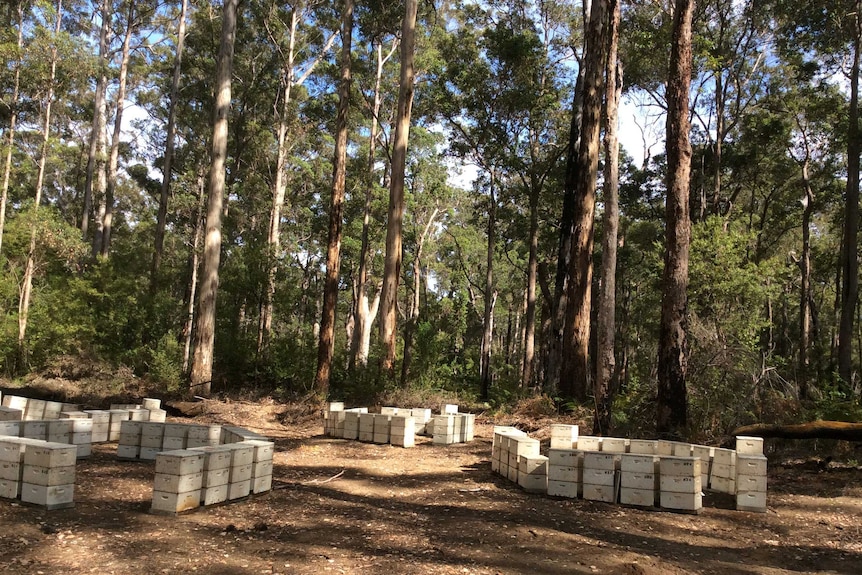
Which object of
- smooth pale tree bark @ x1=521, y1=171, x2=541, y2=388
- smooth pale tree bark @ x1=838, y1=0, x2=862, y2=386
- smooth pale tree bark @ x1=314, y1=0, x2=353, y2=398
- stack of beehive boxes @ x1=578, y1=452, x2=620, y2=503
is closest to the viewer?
stack of beehive boxes @ x1=578, y1=452, x2=620, y2=503

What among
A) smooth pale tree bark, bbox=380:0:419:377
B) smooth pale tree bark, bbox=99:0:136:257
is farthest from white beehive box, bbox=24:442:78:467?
smooth pale tree bark, bbox=99:0:136:257

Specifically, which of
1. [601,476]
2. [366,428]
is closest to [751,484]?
[601,476]

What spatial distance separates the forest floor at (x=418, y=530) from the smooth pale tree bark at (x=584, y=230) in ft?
20.0

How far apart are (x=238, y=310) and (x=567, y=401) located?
12.1 meters

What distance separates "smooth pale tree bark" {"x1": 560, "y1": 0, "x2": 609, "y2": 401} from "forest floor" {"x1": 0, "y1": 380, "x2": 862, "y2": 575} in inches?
241

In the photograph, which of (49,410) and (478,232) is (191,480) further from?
(478,232)

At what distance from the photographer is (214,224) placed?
53.2 ft

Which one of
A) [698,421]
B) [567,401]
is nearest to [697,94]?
[567,401]

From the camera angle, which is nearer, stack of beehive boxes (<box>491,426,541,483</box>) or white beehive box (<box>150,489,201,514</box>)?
white beehive box (<box>150,489,201,514</box>)

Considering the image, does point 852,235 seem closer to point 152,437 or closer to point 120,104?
point 152,437

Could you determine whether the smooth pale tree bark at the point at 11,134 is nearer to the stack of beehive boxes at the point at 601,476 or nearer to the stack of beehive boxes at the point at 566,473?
the stack of beehive boxes at the point at 566,473

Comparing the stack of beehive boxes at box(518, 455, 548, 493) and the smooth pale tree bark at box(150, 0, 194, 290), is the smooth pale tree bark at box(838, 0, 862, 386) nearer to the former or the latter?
the stack of beehive boxes at box(518, 455, 548, 493)

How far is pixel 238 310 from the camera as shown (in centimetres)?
2045

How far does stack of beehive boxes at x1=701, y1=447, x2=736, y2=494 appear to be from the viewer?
291 inches
